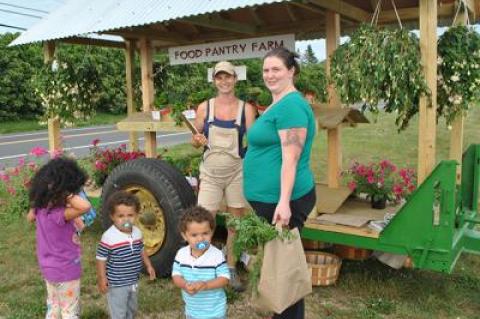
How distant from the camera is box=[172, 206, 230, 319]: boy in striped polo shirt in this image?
2.81 m

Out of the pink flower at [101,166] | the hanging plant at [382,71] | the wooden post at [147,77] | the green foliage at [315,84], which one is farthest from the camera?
the wooden post at [147,77]

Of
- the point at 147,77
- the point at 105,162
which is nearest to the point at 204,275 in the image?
the point at 105,162

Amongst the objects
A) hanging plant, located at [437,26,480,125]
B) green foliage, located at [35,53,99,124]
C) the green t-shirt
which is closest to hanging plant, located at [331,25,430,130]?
hanging plant, located at [437,26,480,125]

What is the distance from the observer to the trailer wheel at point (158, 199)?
14.4 ft

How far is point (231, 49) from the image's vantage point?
5.67m

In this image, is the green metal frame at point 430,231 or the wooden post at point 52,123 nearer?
the green metal frame at point 430,231

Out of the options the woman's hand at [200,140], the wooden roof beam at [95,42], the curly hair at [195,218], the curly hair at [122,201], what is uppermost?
the wooden roof beam at [95,42]

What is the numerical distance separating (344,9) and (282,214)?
2789 mm

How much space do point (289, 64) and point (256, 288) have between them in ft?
4.04

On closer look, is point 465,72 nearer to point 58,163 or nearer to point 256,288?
point 256,288

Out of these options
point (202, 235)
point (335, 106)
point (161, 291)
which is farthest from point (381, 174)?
point (202, 235)

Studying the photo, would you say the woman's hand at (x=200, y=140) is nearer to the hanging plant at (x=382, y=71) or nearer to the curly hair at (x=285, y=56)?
the hanging plant at (x=382, y=71)

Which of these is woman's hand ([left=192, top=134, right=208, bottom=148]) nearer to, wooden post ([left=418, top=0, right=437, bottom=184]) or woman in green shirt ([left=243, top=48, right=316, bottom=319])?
woman in green shirt ([left=243, top=48, right=316, bottom=319])

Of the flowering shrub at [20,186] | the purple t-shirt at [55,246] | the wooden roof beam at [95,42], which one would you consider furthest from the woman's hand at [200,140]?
the wooden roof beam at [95,42]
